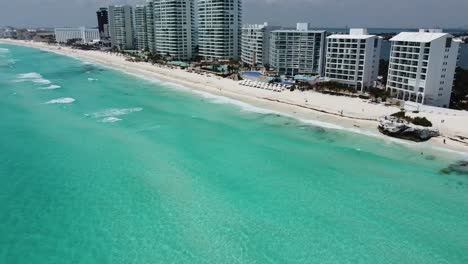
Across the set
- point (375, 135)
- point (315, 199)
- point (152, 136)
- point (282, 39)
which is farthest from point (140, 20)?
point (315, 199)

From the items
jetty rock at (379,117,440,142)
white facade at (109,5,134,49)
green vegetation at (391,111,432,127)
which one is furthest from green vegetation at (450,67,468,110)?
white facade at (109,5,134,49)

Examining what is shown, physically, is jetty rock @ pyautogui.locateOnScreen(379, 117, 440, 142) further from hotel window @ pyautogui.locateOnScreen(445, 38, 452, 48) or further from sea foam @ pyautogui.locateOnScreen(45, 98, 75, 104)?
sea foam @ pyautogui.locateOnScreen(45, 98, 75, 104)

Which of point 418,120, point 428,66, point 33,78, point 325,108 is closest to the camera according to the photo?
point 418,120

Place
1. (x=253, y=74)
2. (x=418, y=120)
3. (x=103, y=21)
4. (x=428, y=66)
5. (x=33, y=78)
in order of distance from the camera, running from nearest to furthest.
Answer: (x=418, y=120) → (x=428, y=66) → (x=253, y=74) → (x=33, y=78) → (x=103, y=21)

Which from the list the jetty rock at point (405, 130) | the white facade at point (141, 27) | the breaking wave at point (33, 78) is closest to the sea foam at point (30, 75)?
the breaking wave at point (33, 78)

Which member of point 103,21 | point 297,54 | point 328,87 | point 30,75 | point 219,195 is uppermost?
point 103,21

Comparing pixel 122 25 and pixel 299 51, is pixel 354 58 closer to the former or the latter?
pixel 299 51

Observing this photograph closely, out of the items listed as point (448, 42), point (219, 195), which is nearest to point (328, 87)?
point (448, 42)
